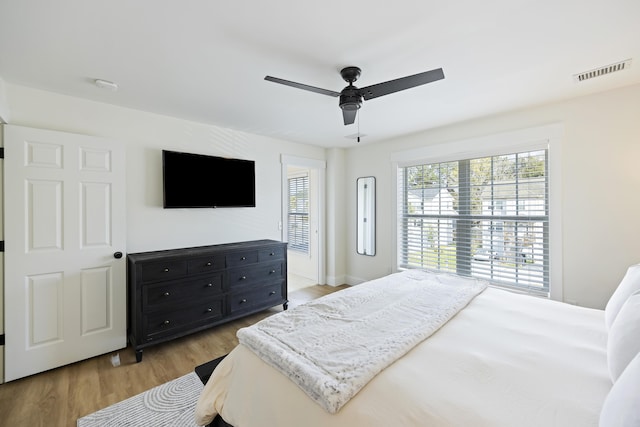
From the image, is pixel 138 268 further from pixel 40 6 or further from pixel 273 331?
pixel 40 6

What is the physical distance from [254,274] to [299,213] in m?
2.47

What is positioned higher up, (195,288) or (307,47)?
(307,47)

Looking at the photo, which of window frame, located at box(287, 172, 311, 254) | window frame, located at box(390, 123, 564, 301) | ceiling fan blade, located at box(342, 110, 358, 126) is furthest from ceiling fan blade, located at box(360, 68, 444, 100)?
window frame, located at box(287, 172, 311, 254)

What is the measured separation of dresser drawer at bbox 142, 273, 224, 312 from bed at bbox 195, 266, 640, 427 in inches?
59.4

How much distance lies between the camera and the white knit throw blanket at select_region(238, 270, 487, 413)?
1.10 metres

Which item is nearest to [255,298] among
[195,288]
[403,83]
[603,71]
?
[195,288]

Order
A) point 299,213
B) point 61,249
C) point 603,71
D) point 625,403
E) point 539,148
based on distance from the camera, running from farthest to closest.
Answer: point 299,213, point 539,148, point 61,249, point 603,71, point 625,403

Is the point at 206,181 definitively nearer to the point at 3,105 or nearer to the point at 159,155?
the point at 159,155

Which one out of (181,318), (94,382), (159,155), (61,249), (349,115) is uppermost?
(349,115)

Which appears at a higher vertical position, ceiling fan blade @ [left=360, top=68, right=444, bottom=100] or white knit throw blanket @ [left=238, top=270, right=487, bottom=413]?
ceiling fan blade @ [left=360, top=68, right=444, bottom=100]

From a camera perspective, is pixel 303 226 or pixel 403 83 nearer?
pixel 403 83

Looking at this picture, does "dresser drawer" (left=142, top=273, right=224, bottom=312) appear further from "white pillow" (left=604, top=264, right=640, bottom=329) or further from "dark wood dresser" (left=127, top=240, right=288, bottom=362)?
"white pillow" (left=604, top=264, right=640, bottom=329)

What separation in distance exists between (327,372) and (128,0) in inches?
81.0

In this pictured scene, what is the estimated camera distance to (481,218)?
343 cm
